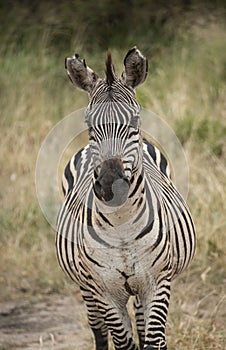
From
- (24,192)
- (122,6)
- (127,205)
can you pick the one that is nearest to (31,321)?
(24,192)

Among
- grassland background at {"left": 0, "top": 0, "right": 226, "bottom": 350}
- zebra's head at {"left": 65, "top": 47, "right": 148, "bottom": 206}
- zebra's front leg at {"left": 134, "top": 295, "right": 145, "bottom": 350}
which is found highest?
grassland background at {"left": 0, "top": 0, "right": 226, "bottom": 350}

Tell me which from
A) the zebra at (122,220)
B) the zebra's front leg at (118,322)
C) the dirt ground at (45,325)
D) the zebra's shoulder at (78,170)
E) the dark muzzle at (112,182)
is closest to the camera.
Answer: the dark muzzle at (112,182)

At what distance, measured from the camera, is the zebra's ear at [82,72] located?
181 inches

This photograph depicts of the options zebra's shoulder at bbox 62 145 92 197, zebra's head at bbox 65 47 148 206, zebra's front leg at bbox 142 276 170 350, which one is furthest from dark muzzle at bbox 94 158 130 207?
zebra's shoulder at bbox 62 145 92 197

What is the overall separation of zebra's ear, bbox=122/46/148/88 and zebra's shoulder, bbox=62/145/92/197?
90cm

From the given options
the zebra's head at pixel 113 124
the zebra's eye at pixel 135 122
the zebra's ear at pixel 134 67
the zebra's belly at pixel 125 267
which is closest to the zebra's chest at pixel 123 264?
the zebra's belly at pixel 125 267

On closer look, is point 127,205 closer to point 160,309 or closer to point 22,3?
point 160,309

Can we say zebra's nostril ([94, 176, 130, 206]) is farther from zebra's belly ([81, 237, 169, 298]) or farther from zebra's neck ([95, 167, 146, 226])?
zebra's belly ([81, 237, 169, 298])

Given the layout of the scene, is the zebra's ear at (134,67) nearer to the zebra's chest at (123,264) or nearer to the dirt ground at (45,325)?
the zebra's chest at (123,264)

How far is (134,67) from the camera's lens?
453 centimetres

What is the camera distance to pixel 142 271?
464cm

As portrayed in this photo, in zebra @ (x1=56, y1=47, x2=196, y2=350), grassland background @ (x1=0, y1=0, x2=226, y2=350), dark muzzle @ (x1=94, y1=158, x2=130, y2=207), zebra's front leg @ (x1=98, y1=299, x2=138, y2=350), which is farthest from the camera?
grassland background @ (x1=0, y1=0, x2=226, y2=350)

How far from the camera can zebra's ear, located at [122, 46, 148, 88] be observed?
14.7 ft

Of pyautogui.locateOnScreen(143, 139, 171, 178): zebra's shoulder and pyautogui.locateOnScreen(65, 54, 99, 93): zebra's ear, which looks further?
pyautogui.locateOnScreen(143, 139, 171, 178): zebra's shoulder
